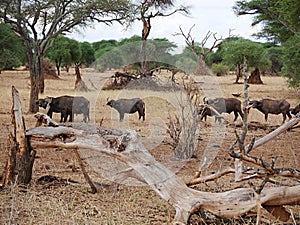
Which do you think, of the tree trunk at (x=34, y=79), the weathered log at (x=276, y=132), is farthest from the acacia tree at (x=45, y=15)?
the weathered log at (x=276, y=132)

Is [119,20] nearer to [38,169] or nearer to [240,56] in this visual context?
[38,169]

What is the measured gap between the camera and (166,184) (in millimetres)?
4062

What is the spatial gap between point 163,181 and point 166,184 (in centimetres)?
6

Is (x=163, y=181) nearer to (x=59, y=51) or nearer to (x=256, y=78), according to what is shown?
(x=256, y=78)

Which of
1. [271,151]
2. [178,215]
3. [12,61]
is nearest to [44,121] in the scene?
[178,215]

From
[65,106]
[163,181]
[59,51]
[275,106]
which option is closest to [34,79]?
[65,106]

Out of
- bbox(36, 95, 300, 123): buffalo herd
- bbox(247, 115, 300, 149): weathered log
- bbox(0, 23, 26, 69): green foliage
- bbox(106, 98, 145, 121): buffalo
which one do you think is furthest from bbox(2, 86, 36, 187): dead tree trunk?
bbox(0, 23, 26, 69): green foliage

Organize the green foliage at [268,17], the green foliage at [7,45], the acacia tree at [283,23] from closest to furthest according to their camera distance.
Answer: the acacia tree at [283,23], the green foliage at [7,45], the green foliage at [268,17]

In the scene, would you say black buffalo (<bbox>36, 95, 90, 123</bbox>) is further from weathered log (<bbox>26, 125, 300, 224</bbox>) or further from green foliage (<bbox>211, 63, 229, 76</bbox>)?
green foliage (<bbox>211, 63, 229, 76</bbox>)

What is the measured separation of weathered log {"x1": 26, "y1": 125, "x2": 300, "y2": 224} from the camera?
379 cm

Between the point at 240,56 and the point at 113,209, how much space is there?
25939mm

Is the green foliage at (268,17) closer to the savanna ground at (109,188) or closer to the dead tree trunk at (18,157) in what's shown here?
the savanna ground at (109,188)

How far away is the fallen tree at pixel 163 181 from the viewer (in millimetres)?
3789

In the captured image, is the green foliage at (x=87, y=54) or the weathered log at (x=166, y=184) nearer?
the weathered log at (x=166, y=184)
